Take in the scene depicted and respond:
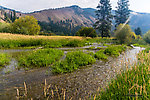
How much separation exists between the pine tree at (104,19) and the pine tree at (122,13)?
9.59m

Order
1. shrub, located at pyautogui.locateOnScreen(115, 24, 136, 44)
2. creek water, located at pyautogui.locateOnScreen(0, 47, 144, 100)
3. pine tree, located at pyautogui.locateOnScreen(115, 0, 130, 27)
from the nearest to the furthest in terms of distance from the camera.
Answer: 1. creek water, located at pyautogui.locateOnScreen(0, 47, 144, 100)
2. shrub, located at pyautogui.locateOnScreen(115, 24, 136, 44)
3. pine tree, located at pyautogui.locateOnScreen(115, 0, 130, 27)

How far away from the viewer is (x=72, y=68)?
833 cm

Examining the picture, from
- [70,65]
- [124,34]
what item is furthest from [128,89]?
[124,34]

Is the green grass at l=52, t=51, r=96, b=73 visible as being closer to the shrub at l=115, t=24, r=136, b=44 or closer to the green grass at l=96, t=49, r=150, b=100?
the green grass at l=96, t=49, r=150, b=100

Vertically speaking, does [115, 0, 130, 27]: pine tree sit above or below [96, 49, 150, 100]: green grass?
above

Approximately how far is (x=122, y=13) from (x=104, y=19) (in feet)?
50.4

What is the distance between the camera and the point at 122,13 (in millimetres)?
58594

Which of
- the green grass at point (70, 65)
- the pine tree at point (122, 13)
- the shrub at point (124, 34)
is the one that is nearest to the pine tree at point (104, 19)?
the pine tree at point (122, 13)

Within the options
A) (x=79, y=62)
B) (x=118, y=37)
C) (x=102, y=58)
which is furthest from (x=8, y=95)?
(x=118, y=37)

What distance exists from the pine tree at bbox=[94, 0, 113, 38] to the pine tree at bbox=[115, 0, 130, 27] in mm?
9589

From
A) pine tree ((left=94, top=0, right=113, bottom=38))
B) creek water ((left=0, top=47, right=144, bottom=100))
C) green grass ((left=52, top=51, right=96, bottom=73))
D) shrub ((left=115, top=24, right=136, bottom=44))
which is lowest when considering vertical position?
creek water ((left=0, top=47, right=144, bottom=100))

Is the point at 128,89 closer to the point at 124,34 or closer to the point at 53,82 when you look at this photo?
the point at 53,82

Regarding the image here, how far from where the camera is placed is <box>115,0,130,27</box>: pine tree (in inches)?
2298

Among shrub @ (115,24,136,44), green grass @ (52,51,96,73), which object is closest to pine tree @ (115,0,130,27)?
shrub @ (115,24,136,44)
